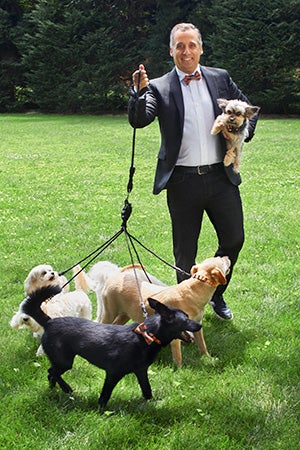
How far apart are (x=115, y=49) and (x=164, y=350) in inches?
1091

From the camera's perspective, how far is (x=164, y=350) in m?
4.25

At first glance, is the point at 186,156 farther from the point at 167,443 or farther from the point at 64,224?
the point at 64,224

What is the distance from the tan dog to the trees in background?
21.8 metres

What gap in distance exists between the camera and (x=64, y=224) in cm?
792

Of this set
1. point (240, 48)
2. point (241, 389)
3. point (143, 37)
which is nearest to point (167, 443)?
point (241, 389)

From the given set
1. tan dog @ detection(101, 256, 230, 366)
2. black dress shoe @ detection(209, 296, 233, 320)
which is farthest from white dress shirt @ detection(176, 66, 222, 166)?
black dress shoe @ detection(209, 296, 233, 320)

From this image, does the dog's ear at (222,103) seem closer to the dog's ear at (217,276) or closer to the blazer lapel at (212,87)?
the blazer lapel at (212,87)

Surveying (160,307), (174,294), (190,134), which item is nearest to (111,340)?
(160,307)

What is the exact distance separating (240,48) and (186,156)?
73.7ft

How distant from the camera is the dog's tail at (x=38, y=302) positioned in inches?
135

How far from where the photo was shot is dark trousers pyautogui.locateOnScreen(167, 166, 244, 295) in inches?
168

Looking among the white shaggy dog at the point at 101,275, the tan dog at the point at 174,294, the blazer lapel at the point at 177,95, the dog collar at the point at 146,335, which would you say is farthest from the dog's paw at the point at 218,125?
the dog collar at the point at 146,335

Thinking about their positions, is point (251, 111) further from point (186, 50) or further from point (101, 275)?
point (101, 275)

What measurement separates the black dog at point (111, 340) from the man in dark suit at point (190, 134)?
1.32 metres
